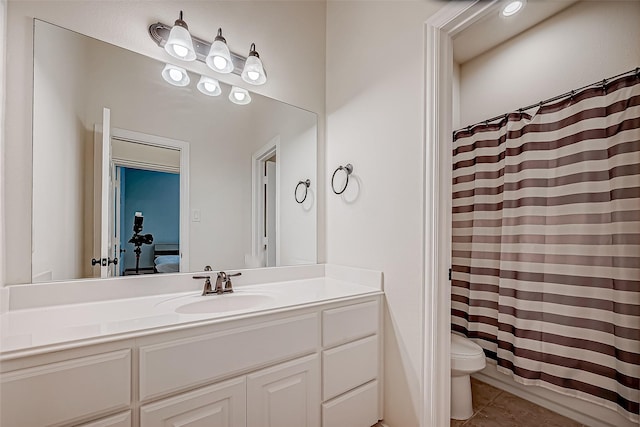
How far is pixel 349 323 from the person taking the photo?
4.51 feet

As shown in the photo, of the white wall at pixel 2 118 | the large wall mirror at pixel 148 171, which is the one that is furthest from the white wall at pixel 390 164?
the white wall at pixel 2 118

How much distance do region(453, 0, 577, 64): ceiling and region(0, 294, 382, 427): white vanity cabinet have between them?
6.18 feet

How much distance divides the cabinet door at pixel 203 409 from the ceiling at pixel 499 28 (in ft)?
7.20

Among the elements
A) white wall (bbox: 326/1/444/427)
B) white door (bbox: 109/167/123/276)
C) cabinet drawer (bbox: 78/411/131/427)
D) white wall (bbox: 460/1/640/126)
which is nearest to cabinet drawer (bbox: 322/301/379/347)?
white wall (bbox: 326/1/444/427)

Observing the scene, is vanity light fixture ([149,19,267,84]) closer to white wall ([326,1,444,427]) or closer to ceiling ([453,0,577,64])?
white wall ([326,1,444,427])

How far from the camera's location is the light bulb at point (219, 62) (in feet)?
5.04

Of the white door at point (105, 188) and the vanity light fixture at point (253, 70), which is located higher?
the vanity light fixture at point (253, 70)

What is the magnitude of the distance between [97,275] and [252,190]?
0.85m

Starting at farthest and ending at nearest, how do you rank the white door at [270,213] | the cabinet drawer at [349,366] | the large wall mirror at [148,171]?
the white door at [270,213] < the cabinet drawer at [349,366] < the large wall mirror at [148,171]

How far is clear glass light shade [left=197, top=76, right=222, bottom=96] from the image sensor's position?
1543 mm

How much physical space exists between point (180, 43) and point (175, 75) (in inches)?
6.2

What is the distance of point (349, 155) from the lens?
179cm

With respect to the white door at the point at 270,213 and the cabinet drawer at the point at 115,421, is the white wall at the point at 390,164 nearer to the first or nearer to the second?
the white door at the point at 270,213

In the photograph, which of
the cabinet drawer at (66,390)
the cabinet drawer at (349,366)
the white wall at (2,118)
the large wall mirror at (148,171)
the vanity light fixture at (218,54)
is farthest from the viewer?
the vanity light fixture at (218,54)
